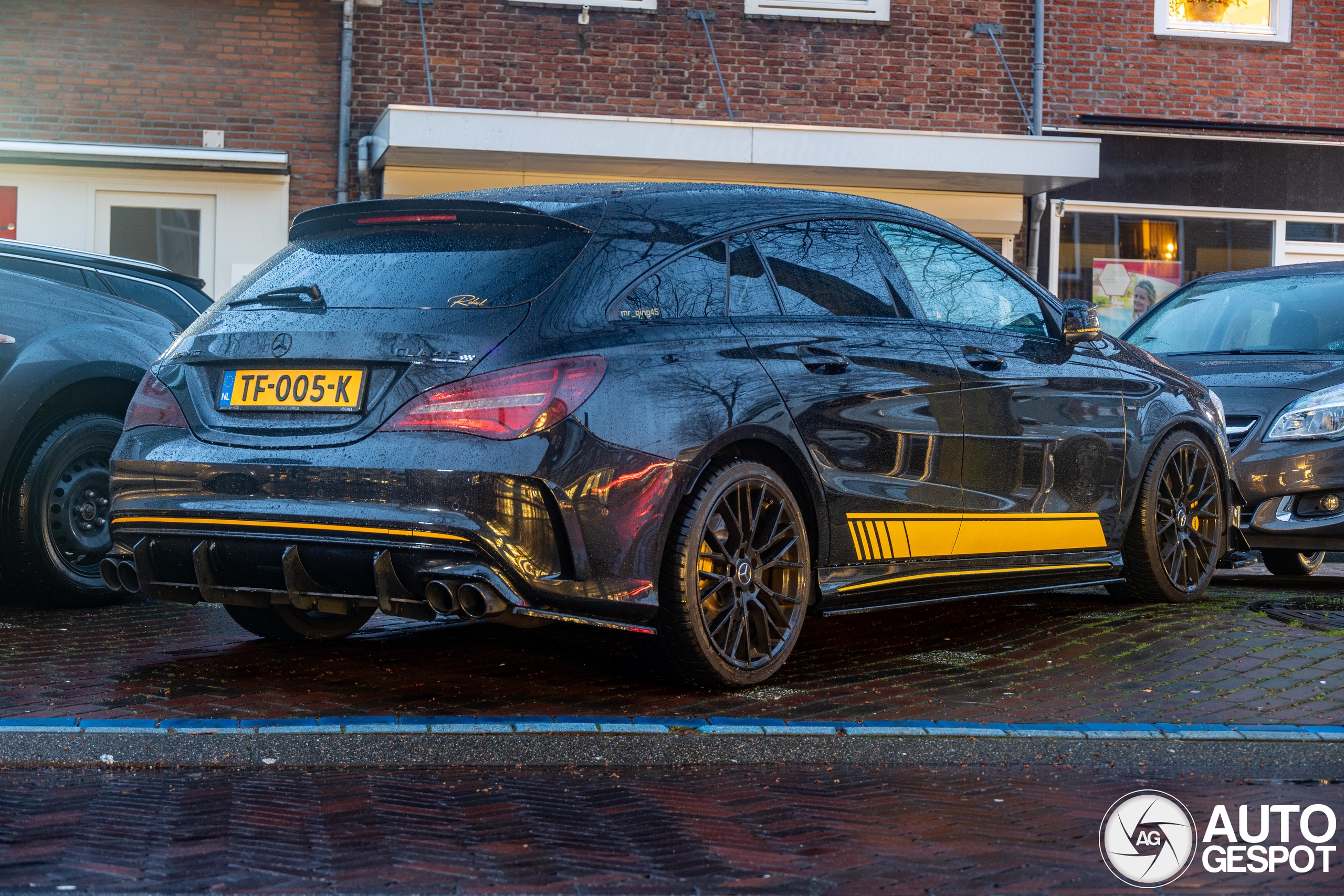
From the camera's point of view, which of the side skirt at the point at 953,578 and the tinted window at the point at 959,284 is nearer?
the side skirt at the point at 953,578

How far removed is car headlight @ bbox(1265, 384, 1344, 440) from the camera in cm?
812

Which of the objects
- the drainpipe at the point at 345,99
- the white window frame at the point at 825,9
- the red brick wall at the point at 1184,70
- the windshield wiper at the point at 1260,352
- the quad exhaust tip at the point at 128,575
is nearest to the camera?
the quad exhaust tip at the point at 128,575

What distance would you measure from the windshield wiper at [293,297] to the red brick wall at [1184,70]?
42.1ft

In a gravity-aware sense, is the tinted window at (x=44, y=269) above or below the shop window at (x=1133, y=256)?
below

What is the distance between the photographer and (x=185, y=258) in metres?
15.4

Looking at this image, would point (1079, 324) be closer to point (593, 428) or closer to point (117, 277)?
point (593, 428)

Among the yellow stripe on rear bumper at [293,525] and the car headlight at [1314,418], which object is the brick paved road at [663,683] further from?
the car headlight at [1314,418]

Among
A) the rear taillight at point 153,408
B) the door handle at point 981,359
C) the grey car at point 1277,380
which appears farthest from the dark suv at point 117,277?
the grey car at point 1277,380

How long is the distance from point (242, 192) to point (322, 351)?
1113cm

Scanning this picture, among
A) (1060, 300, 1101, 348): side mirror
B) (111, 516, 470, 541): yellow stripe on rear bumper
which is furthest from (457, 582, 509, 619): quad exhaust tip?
(1060, 300, 1101, 348): side mirror

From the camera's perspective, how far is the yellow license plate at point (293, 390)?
4773 mm

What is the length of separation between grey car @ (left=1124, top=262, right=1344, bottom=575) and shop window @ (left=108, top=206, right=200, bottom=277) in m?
9.15

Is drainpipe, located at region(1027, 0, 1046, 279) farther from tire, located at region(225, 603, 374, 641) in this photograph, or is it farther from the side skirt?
tire, located at region(225, 603, 374, 641)

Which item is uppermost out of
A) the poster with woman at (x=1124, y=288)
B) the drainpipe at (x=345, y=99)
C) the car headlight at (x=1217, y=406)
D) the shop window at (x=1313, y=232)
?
the drainpipe at (x=345, y=99)
